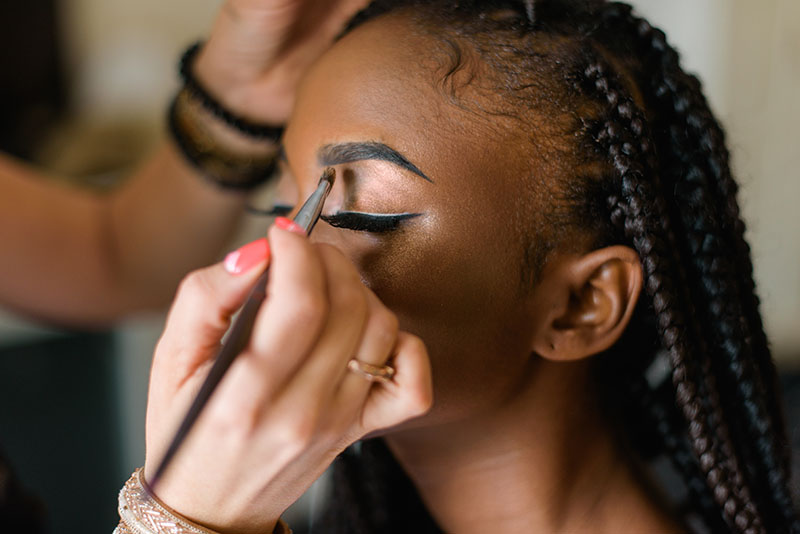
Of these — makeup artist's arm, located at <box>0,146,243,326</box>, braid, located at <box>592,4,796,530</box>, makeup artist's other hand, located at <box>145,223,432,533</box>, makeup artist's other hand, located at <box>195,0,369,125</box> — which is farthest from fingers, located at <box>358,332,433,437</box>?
makeup artist's arm, located at <box>0,146,243,326</box>

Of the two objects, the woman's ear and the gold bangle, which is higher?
the woman's ear

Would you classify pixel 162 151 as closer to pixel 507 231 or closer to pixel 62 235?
pixel 62 235

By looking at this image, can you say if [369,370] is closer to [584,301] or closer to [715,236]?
[584,301]

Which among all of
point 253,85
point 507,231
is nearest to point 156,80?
point 253,85

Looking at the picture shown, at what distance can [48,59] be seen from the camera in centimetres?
257

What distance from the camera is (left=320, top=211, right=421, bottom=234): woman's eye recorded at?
27.3 inches

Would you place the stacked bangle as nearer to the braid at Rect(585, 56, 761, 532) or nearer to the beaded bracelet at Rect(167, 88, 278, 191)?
the beaded bracelet at Rect(167, 88, 278, 191)

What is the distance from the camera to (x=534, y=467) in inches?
31.6

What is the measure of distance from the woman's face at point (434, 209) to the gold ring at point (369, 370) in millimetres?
158

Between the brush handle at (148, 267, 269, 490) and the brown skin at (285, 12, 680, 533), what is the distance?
20 centimetres

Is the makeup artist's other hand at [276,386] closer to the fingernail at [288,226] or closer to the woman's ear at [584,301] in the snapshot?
the fingernail at [288,226]

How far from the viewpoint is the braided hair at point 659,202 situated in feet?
2.36

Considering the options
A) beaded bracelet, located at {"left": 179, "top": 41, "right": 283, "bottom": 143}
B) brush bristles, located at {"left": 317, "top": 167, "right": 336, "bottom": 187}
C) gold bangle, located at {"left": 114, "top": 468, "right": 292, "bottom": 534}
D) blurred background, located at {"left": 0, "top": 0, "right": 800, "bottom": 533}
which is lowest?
blurred background, located at {"left": 0, "top": 0, "right": 800, "bottom": 533}

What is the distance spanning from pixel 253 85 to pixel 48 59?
1.84 meters
